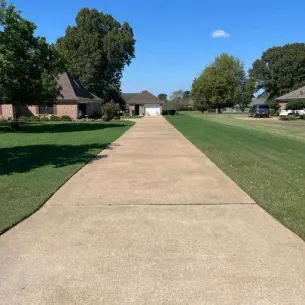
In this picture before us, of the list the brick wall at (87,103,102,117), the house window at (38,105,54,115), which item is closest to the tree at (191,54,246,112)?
the brick wall at (87,103,102,117)

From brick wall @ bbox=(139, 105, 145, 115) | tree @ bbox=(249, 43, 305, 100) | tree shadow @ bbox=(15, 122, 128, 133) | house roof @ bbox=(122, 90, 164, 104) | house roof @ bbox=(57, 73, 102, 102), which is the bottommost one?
brick wall @ bbox=(139, 105, 145, 115)

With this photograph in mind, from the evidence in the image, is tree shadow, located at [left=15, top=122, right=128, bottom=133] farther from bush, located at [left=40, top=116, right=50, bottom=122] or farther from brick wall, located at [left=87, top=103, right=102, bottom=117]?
brick wall, located at [left=87, top=103, right=102, bottom=117]

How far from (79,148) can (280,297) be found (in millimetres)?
12410

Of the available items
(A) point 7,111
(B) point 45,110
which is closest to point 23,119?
(A) point 7,111

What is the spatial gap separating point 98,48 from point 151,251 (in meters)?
61.0

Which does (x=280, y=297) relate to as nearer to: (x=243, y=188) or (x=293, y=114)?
(x=243, y=188)

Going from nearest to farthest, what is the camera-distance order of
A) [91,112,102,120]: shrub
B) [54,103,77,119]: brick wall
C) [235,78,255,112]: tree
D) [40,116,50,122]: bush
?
[40,116,50,122]: bush < [54,103,77,119]: brick wall < [91,112,102,120]: shrub < [235,78,255,112]: tree

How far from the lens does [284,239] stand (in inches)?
195

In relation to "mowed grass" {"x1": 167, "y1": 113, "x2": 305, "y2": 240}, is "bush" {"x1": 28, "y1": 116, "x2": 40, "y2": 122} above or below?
below

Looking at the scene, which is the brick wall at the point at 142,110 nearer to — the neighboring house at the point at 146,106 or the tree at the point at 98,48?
the neighboring house at the point at 146,106

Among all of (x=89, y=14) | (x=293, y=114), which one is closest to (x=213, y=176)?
(x=293, y=114)

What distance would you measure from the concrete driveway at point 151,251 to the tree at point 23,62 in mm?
17844

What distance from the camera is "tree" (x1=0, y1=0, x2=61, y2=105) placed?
23703mm

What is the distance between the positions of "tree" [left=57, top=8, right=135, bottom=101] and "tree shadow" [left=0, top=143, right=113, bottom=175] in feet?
155
